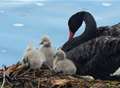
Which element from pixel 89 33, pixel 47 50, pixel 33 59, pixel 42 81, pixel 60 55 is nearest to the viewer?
pixel 42 81

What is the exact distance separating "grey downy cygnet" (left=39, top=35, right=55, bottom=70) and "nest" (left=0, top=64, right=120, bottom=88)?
258 mm

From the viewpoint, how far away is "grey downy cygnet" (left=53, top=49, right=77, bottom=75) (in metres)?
6.65

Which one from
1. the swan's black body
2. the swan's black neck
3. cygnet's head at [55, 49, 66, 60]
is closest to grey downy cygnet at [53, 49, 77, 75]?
cygnet's head at [55, 49, 66, 60]

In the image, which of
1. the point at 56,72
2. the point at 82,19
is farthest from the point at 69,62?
the point at 82,19

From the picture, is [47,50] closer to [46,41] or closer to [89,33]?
[46,41]

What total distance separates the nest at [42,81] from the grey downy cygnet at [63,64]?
0.08 m

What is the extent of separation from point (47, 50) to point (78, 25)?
1242 mm

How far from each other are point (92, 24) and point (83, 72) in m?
0.75

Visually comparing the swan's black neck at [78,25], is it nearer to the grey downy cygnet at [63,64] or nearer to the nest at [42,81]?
Result: the grey downy cygnet at [63,64]

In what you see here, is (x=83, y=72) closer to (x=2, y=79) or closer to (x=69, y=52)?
(x=69, y=52)

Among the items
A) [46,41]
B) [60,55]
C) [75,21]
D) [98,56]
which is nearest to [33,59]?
[60,55]

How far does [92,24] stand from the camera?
25.0 feet

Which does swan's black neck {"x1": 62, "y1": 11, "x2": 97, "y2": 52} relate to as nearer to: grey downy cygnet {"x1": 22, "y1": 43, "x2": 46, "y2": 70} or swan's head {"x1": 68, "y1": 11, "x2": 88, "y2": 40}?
swan's head {"x1": 68, "y1": 11, "x2": 88, "y2": 40}

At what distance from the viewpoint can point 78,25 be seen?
8086 millimetres
